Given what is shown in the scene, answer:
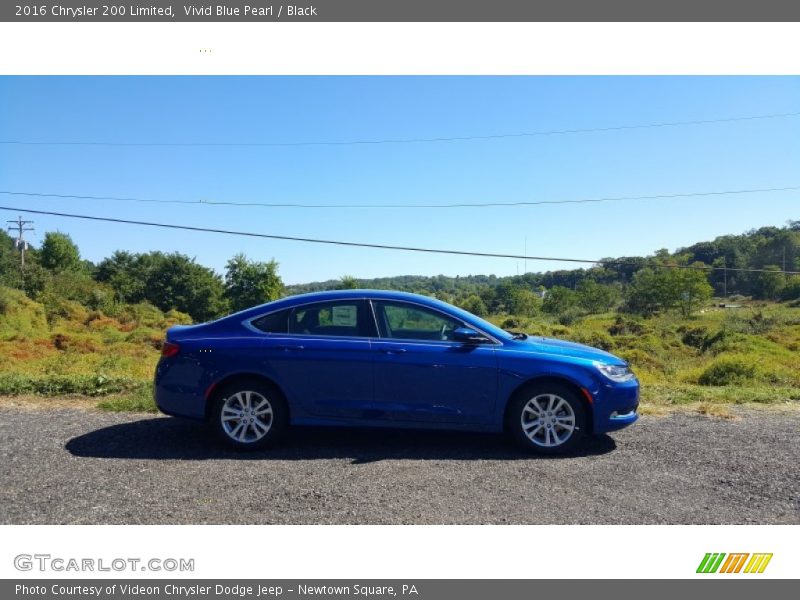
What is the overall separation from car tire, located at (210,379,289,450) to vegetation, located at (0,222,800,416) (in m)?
2.04

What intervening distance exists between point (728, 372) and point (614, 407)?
37.7ft

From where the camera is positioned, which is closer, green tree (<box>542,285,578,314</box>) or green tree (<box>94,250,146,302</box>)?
green tree (<box>94,250,146,302</box>)

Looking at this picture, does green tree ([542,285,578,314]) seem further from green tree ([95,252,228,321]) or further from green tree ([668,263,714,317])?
green tree ([95,252,228,321])

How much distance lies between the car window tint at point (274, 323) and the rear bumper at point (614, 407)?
118 inches

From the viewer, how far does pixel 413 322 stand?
551 cm

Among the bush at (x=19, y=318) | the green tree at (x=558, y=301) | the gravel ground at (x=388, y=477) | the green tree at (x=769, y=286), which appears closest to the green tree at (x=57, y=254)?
the bush at (x=19, y=318)

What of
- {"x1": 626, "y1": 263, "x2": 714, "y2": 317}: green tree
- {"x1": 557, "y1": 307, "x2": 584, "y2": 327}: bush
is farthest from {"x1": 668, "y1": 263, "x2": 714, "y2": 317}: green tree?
{"x1": 557, "y1": 307, "x2": 584, "y2": 327}: bush

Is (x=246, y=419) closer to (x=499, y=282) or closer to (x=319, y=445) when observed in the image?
(x=319, y=445)

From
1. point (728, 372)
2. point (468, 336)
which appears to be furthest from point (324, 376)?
point (728, 372)

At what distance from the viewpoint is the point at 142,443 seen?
5.45m

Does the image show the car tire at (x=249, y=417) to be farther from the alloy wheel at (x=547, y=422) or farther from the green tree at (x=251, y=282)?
the green tree at (x=251, y=282)

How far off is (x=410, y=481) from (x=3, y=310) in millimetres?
43060

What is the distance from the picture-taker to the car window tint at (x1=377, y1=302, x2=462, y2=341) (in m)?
5.46

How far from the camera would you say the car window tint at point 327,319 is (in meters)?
5.47
